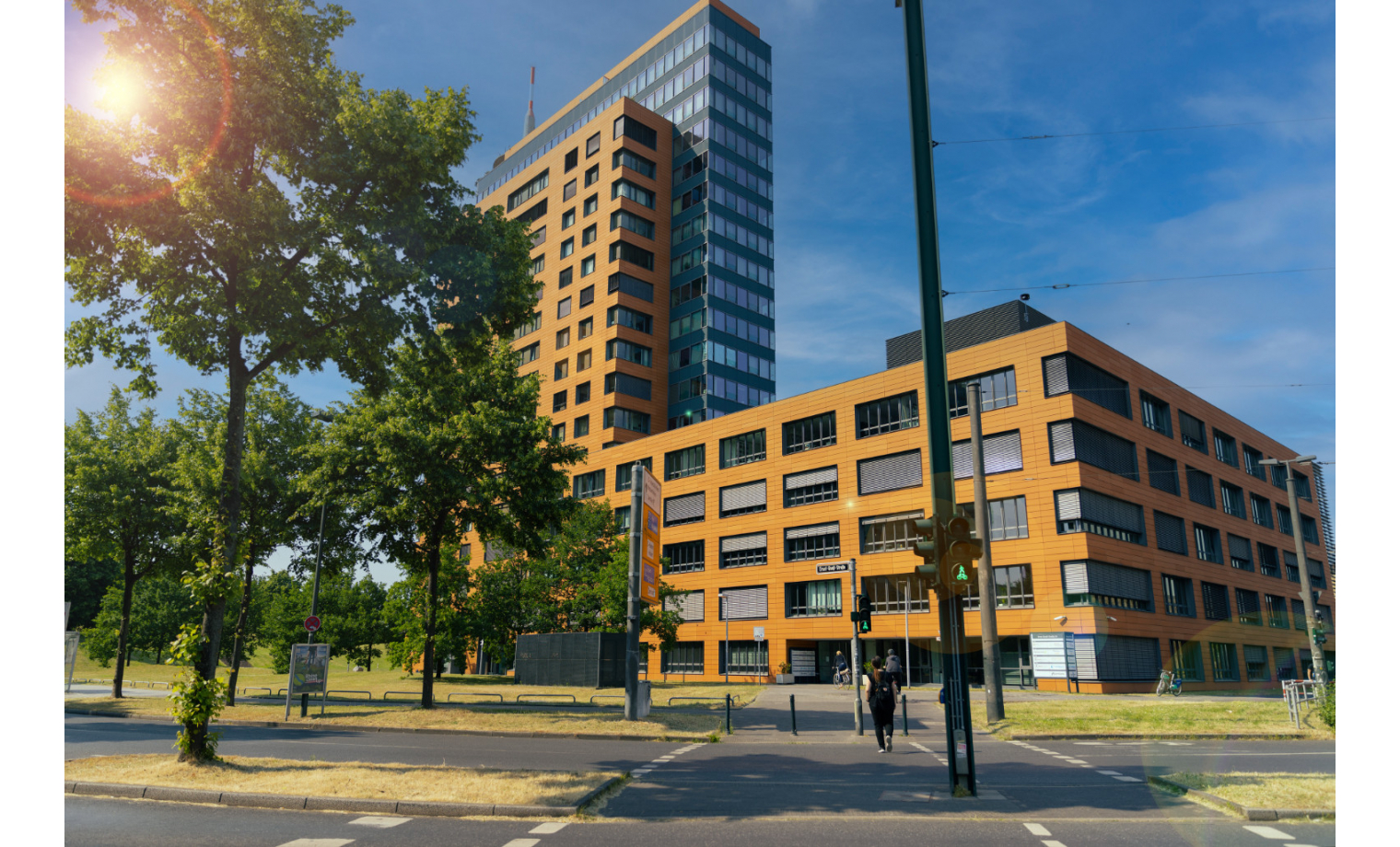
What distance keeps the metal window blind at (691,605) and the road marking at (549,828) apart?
47.8m

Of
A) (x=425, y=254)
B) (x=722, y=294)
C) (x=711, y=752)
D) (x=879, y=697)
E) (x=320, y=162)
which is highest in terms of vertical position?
(x=722, y=294)

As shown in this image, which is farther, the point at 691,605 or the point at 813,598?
the point at 691,605

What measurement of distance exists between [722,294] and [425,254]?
55.4 m

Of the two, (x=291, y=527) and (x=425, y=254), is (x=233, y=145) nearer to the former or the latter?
(x=425, y=254)

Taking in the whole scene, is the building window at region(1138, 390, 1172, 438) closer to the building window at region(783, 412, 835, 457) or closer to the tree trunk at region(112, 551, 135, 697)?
the building window at region(783, 412, 835, 457)

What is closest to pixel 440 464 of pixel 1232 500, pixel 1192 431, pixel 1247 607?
pixel 1192 431

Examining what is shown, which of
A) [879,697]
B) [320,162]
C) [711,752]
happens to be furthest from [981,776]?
[320,162]

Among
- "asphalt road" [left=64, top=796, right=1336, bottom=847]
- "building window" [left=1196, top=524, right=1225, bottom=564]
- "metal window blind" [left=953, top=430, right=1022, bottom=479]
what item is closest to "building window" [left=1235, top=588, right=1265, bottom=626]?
"building window" [left=1196, top=524, right=1225, bottom=564]

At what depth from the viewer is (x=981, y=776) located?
477 inches

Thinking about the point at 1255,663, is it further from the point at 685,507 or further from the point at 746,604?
the point at 685,507

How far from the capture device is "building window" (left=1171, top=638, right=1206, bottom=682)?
42.7 metres

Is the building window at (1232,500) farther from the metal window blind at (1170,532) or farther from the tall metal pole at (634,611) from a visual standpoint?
the tall metal pole at (634,611)

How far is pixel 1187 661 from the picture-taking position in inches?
1709

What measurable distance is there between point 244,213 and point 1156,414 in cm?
4746
